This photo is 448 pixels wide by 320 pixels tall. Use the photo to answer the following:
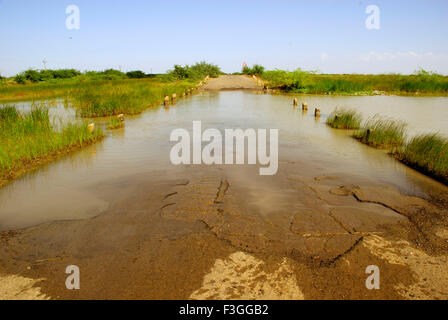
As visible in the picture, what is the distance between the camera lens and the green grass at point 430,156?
6.23m

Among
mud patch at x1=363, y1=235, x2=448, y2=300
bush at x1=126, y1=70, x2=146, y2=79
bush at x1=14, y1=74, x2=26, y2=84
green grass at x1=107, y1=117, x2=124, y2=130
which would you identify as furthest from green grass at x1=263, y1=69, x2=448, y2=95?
bush at x1=126, y1=70, x2=146, y2=79

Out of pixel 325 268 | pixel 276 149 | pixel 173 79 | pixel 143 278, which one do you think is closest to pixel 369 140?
pixel 276 149

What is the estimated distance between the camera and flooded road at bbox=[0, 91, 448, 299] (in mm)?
2967

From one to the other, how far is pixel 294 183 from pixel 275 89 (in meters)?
26.5

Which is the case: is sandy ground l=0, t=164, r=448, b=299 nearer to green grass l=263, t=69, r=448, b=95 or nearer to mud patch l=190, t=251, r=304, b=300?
mud patch l=190, t=251, r=304, b=300

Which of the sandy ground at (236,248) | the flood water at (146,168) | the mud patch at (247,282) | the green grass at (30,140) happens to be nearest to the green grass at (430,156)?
the flood water at (146,168)

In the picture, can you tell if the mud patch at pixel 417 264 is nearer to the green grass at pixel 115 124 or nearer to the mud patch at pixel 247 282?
the mud patch at pixel 247 282

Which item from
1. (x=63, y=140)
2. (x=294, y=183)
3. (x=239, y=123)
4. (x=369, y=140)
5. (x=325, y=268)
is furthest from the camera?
(x=239, y=123)

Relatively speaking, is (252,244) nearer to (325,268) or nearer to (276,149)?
(325,268)

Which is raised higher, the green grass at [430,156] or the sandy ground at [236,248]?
the green grass at [430,156]

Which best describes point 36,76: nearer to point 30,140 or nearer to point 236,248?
point 30,140

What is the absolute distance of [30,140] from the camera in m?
7.45

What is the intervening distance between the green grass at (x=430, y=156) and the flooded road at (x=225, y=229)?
0.27 meters

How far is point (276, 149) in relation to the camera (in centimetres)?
860
